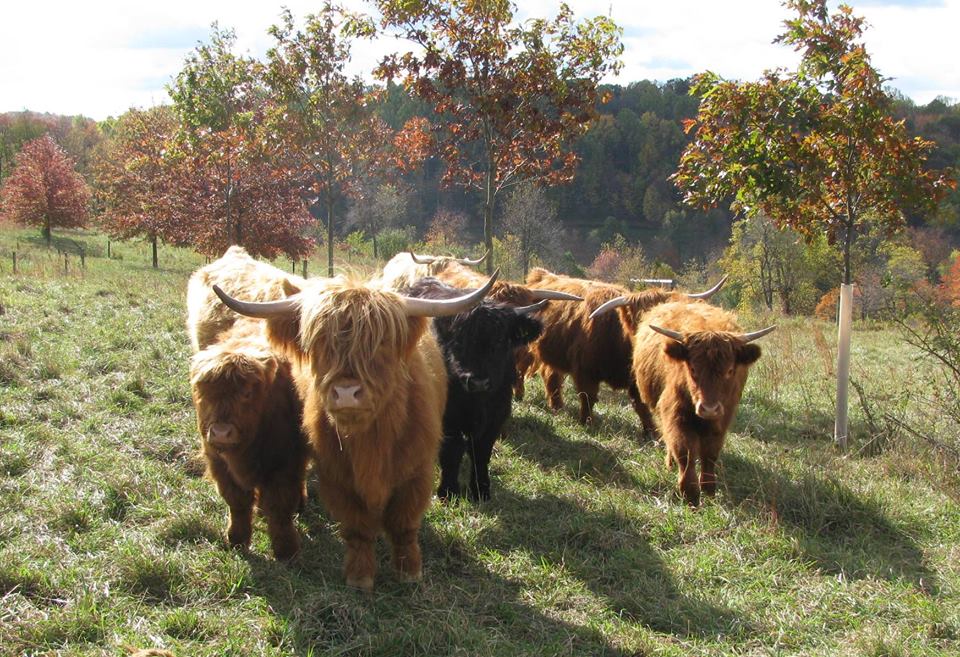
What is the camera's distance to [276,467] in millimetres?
3875

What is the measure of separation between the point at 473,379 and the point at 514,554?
116cm

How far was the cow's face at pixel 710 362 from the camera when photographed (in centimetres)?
482

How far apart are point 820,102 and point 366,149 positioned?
412 inches

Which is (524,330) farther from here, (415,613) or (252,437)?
(415,613)

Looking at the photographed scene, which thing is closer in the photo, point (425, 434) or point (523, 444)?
point (425, 434)

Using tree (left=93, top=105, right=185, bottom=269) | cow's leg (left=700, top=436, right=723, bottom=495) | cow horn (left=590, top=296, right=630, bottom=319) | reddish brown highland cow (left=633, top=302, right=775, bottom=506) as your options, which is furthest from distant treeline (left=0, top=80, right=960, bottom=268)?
cow's leg (left=700, top=436, right=723, bottom=495)

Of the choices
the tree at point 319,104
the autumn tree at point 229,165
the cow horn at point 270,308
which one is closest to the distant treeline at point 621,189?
the autumn tree at point 229,165

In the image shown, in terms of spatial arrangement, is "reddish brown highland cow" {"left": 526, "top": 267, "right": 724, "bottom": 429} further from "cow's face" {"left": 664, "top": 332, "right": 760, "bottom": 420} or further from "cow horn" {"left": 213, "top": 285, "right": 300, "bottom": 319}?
"cow horn" {"left": 213, "top": 285, "right": 300, "bottom": 319}

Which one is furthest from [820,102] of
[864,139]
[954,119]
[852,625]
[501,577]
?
[954,119]

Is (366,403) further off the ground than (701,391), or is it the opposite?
(366,403)

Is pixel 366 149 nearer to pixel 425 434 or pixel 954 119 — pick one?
pixel 425 434

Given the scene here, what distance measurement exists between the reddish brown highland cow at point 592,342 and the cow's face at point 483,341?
1784 millimetres

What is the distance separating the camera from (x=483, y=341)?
5043mm

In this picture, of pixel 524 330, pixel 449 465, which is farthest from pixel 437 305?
pixel 524 330
